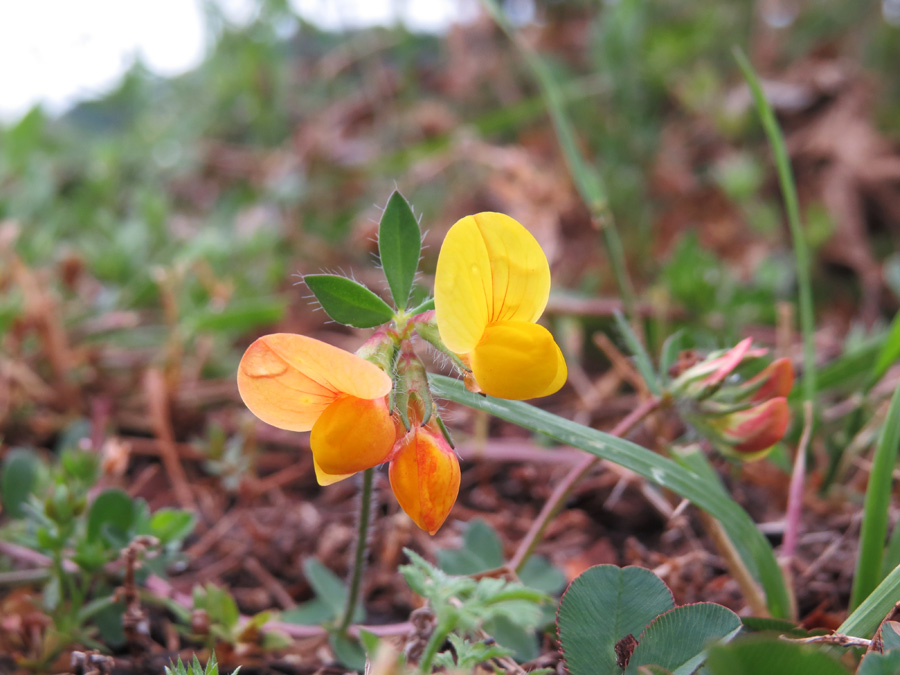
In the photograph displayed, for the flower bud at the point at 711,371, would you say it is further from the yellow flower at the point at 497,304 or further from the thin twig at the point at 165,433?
the thin twig at the point at 165,433

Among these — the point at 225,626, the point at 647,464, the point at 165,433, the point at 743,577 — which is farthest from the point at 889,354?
the point at 165,433

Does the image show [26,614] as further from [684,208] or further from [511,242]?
[684,208]

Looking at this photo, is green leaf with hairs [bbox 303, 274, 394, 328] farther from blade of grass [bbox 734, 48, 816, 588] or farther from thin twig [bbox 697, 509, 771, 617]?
blade of grass [bbox 734, 48, 816, 588]

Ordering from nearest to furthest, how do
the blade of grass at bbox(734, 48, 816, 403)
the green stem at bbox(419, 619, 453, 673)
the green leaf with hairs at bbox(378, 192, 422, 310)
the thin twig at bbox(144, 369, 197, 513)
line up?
1. the green stem at bbox(419, 619, 453, 673)
2. the green leaf with hairs at bbox(378, 192, 422, 310)
3. the blade of grass at bbox(734, 48, 816, 403)
4. the thin twig at bbox(144, 369, 197, 513)

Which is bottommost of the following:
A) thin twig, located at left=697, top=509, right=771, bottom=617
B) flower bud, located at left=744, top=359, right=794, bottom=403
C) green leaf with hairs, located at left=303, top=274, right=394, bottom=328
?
thin twig, located at left=697, top=509, right=771, bottom=617

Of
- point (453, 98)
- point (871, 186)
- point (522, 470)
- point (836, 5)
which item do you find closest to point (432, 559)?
point (522, 470)

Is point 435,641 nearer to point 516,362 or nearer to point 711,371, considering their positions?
point 516,362

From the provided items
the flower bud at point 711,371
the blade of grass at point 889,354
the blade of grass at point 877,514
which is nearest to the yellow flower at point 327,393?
the flower bud at point 711,371

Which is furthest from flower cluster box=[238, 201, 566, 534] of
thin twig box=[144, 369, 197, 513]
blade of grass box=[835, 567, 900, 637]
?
thin twig box=[144, 369, 197, 513]
